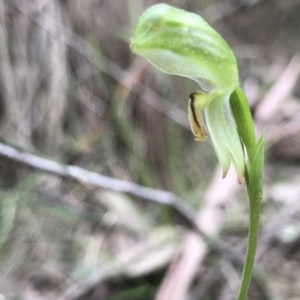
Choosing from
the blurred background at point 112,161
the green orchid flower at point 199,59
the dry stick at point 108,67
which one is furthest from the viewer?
the dry stick at point 108,67

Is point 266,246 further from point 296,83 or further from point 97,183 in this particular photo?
point 296,83

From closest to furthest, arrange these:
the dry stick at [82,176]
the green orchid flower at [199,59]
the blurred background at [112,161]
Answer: the green orchid flower at [199,59], the dry stick at [82,176], the blurred background at [112,161]

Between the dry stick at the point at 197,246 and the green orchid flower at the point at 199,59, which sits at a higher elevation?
the green orchid flower at the point at 199,59

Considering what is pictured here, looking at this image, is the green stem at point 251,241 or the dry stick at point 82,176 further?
the dry stick at point 82,176

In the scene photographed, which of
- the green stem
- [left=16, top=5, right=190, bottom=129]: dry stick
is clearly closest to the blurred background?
[left=16, top=5, right=190, bottom=129]: dry stick

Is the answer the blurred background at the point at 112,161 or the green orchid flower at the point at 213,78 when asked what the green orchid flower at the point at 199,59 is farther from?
the blurred background at the point at 112,161

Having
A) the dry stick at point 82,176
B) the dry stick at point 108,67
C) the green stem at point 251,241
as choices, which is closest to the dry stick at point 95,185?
the dry stick at point 82,176

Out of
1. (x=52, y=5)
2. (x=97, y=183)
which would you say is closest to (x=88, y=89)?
(x=52, y=5)
